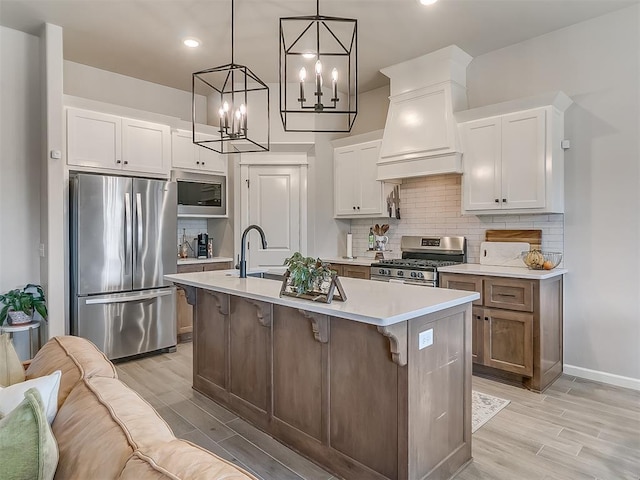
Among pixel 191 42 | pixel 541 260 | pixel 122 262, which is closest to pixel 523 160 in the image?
pixel 541 260

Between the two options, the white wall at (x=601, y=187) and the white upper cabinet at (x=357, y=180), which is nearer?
the white wall at (x=601, y=187)

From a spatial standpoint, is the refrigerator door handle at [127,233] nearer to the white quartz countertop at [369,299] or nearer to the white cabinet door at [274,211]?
the white quartz countertop at [369,299]

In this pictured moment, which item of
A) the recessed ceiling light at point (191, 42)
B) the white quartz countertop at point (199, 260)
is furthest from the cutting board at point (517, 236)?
the recessed ceiling light at point (191, 42)

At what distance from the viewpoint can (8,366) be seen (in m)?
1.45

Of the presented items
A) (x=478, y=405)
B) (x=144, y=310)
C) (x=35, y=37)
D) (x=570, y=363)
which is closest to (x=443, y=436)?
(x=478, y=405)

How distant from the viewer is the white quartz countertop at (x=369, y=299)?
178cm

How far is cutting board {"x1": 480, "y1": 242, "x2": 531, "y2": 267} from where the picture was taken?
3.82 m

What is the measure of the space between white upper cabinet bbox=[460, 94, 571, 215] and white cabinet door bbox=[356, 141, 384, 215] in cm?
106

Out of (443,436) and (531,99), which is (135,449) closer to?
(443,436)

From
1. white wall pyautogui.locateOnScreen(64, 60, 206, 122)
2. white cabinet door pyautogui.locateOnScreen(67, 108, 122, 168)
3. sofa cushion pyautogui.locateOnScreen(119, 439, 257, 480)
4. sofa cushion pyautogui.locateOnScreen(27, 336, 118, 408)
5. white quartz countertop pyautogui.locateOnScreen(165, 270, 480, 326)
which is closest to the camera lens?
sofa cushion pyautogui.locateOnScreen(119, 439, 257, 480)

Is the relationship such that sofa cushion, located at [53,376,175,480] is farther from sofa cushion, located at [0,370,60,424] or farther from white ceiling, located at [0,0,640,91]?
white ceiling, located at [0,0,640,91]

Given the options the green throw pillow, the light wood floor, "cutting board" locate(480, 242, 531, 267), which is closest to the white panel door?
the light wood floor

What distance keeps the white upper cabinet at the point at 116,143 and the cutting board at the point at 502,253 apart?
11.8 ft

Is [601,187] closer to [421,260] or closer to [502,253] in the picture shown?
[502,253]
